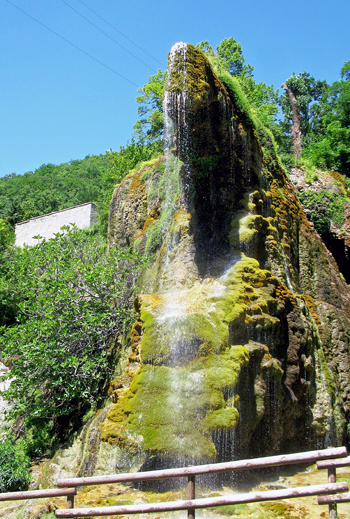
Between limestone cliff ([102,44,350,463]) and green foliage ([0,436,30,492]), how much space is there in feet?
8.90

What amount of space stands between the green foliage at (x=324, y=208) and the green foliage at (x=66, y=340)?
6.82 metres

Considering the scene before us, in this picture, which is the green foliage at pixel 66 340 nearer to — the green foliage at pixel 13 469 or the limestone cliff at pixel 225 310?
the green foliage at pixel 13 469

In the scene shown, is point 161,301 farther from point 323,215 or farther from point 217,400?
point 323,215

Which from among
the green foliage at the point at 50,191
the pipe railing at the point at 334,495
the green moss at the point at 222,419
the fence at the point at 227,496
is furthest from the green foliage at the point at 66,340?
the green foliage at the point at 50,191

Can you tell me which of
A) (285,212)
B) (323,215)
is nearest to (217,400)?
(285,212)

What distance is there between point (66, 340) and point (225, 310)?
411 cm

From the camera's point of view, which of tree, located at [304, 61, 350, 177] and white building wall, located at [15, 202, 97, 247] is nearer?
tree, located at [304, 61, 350, 177]

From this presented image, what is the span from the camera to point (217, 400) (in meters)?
7.50

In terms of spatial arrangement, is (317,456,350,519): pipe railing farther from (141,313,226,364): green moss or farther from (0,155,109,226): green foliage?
(0,155,109,226): green foliage

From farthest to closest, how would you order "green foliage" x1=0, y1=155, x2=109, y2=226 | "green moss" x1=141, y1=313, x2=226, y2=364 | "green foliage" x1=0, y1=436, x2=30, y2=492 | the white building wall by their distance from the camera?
"green foliage" x1=0, y1=155, x2=109, y2=226 → the white building wall → "green foliage" x1=0, y1=436, x2=30, y2=492 → "green moss" x1=141, y1=313, x2=226, y2=364

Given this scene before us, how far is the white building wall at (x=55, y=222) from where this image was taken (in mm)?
30781

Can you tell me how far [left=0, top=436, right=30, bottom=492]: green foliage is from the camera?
9133 mm

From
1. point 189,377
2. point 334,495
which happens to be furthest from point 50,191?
point 334,495

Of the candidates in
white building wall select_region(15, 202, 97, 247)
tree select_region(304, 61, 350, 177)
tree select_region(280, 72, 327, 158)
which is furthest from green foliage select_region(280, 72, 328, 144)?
white building wall select_region(15, 202, 97, 247)
